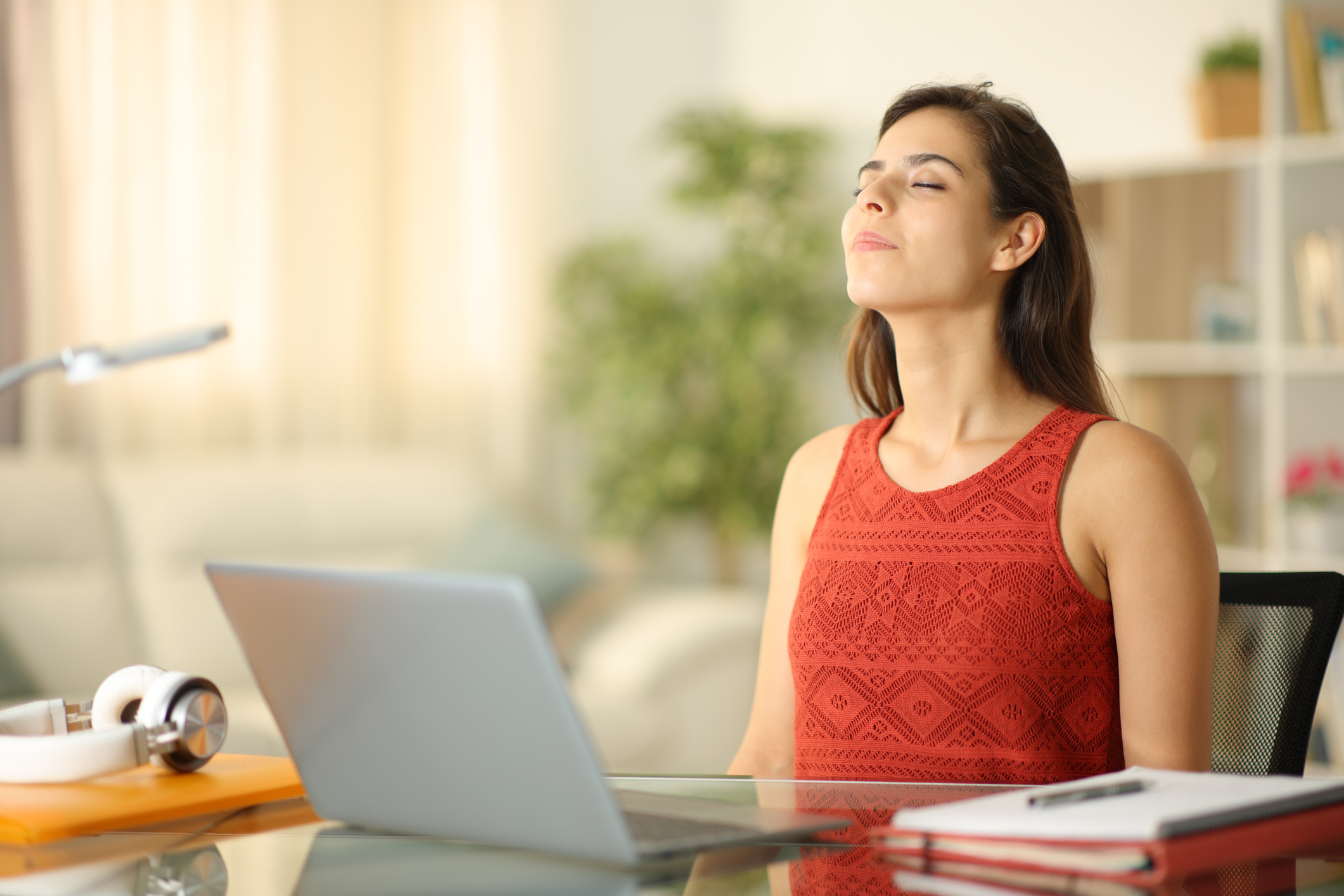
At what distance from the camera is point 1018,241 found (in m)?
1.52

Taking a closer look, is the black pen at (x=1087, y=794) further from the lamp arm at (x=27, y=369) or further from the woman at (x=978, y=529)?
the lamp arm at (x=27, y=369)

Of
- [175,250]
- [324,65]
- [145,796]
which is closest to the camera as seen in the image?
[145,796]

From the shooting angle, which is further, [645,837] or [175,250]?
[175,250]

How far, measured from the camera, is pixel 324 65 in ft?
13.0

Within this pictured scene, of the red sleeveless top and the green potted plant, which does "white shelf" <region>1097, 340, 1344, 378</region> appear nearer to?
the green potted plant

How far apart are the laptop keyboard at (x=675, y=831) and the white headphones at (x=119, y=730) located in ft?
1.10

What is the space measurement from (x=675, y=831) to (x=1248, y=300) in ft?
9.52

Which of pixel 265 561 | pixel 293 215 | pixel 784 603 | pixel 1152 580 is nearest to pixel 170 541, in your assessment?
pixel 265 561

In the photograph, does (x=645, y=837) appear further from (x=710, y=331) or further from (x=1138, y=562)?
(x=710, y=331)

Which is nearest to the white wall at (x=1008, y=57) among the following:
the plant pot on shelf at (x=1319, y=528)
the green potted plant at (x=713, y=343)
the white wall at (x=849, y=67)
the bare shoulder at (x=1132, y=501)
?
the white wall at (x=849, y=67)

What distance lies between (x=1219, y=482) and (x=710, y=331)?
1508 millimetres

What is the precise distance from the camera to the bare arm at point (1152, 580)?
1279mm

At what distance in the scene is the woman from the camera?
133 centimetres

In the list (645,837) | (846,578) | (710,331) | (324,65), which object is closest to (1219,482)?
(710,331)
